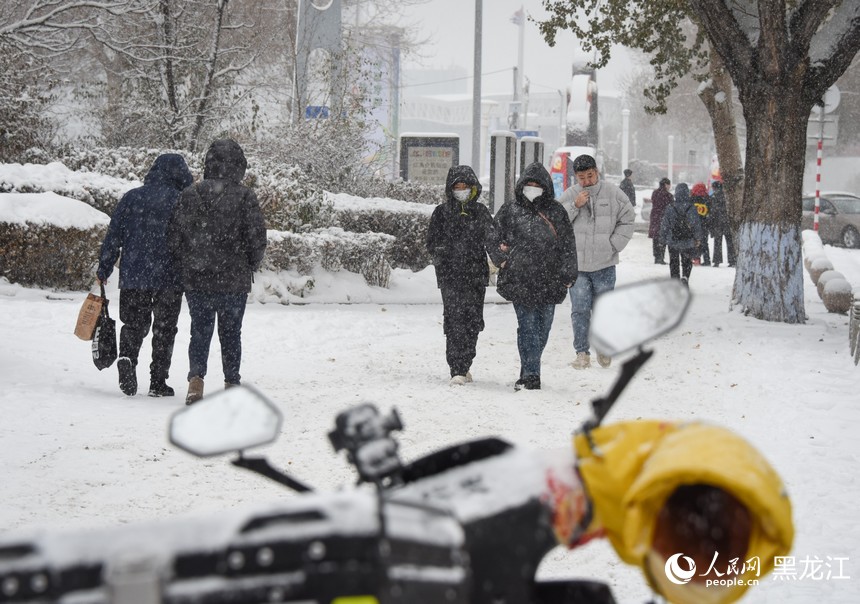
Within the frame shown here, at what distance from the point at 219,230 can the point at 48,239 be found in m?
6.07

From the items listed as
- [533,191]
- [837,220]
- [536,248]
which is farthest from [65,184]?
[837,220]

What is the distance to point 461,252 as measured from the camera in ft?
31.1

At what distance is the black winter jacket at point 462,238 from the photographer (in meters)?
9.48

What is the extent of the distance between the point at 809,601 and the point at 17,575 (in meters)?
3.84

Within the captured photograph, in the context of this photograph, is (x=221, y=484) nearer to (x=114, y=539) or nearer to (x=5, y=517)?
(x=5, y=517)

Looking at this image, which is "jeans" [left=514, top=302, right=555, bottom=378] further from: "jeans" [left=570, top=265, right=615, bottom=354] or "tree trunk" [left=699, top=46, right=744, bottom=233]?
"tree trunk" [left=699, top=46, right=744, bottom=233]

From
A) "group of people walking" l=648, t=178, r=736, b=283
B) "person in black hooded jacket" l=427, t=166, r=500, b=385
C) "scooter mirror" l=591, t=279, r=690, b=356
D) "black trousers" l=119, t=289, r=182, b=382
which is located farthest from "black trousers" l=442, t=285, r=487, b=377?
"group of people walking" l=648, t=178, r=736, b=283

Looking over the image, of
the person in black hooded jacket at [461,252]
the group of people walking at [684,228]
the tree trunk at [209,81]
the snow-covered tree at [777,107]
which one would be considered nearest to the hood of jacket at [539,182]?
the person in black hooded jacket at [461,252]

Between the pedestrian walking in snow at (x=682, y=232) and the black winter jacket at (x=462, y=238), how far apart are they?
9.28 meters

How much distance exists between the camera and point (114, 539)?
125cm

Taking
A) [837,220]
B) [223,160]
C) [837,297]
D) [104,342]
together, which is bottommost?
[837,297]

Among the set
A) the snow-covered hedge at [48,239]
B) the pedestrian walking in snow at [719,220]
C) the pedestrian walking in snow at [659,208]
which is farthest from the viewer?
the pedestrian walking in snow at [719,220]

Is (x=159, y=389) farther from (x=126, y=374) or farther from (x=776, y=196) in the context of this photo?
(x=776, y=196)

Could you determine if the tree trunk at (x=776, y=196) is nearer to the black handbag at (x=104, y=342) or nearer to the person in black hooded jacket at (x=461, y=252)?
the person in black hooded jacket at (x=461, y=252)
